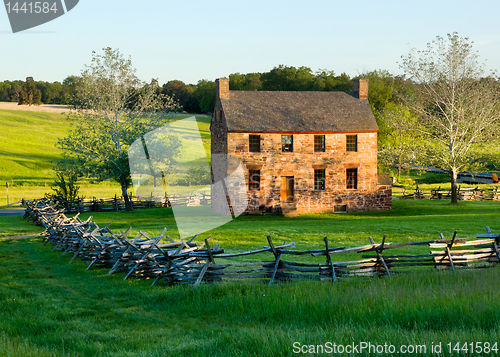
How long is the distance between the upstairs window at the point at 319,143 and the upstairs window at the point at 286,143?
→ 1.82 metres

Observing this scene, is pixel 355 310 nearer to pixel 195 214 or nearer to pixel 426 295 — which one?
pixel 426 295

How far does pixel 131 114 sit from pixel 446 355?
31126 millimetres

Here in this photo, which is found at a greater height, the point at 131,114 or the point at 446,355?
the point at 131,114

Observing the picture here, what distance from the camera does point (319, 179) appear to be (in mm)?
30922

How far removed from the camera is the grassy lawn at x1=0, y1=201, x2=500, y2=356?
6.26 m

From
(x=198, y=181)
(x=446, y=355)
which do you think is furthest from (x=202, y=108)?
(x=446, y=355)

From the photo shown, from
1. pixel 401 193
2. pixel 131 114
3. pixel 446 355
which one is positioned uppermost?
pixel 131 114

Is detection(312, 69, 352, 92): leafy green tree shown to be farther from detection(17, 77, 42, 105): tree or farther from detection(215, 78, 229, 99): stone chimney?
detection(17, 77, 42, 105): tree

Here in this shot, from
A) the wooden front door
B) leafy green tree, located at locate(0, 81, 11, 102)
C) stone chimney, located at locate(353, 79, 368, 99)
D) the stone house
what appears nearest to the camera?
the stone house

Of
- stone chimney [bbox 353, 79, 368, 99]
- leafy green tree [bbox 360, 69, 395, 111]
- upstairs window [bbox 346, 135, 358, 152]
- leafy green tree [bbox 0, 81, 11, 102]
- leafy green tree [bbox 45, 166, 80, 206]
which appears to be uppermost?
leafy green tree [bbox 0, 81, 11, 102]

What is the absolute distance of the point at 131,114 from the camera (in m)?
33.4

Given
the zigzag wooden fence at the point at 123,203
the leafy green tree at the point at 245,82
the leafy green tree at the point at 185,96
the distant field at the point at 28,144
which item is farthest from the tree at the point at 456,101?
the leafy green tree at the point at 185,96

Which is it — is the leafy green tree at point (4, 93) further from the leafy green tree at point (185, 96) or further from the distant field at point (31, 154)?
the leafy green tree at point (185, 96)

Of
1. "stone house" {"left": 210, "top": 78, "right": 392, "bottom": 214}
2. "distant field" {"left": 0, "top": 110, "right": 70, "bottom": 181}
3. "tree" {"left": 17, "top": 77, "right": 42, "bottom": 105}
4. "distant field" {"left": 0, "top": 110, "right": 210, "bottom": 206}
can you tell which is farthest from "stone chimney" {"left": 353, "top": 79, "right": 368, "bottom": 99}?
"tree" {"left": 17, "top": 77, "right": 42, "bottom": 105}
